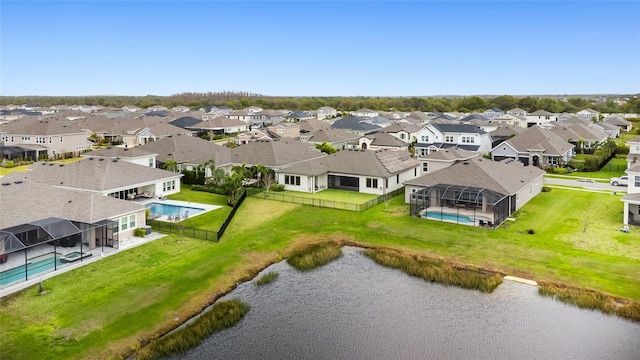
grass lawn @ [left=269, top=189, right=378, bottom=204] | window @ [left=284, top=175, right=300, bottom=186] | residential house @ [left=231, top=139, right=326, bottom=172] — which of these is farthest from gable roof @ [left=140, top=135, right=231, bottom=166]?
grass lawn @ [left=269, top=189, right=378, bottom=204]

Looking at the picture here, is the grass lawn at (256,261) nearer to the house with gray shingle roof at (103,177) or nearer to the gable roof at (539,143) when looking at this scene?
the house with gray shingle roof at (103,177)

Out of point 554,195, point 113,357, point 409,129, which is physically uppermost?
point 409,129

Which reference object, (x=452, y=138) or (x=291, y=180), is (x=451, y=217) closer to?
(x=291, y=180)

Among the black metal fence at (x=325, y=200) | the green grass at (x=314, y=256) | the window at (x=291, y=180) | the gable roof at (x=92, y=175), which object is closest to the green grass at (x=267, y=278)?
the green grass at (x=314, y=256)

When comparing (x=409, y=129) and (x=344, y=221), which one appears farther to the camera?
(x=409, y=129)

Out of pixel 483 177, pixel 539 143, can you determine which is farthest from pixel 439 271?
pixel 539 143

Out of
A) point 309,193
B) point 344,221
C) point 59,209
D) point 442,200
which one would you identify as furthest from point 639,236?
point 59,209

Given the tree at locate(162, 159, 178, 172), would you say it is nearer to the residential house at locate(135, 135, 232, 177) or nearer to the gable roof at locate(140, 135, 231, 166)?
the residential house at locate(135, 135, 232, 177)

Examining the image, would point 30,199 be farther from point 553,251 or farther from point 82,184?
point 553,251
